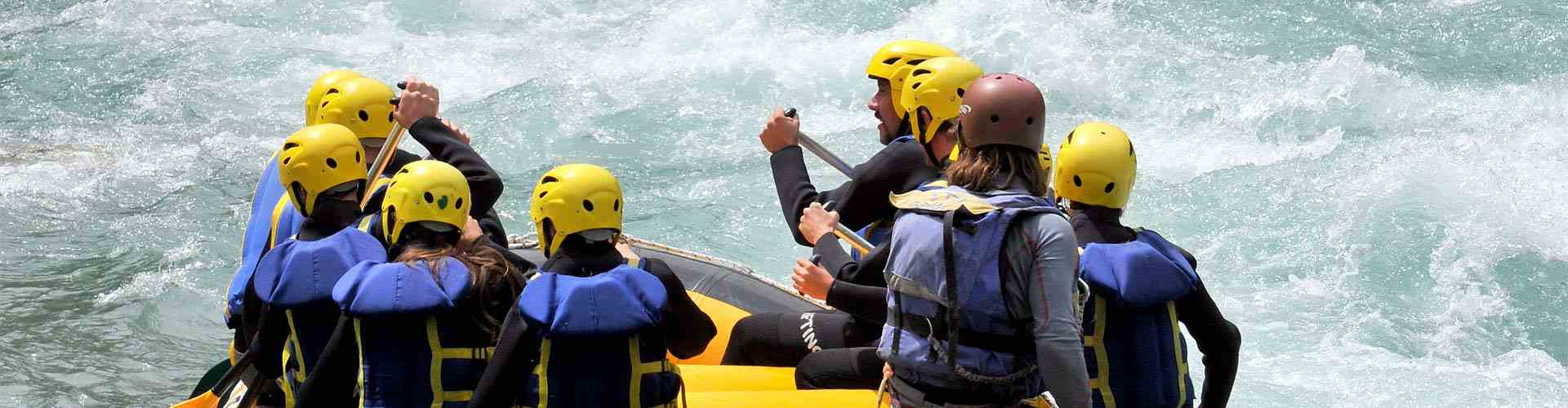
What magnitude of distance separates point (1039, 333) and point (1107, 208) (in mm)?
685

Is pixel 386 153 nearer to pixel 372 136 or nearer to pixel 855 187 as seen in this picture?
pixel 372 136

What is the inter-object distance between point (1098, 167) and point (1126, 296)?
0.96 ft

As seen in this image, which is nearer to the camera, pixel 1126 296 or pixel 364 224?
pixel 1126 296

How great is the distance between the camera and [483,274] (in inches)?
138

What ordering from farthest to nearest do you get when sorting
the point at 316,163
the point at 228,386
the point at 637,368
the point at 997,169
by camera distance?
the point at 228,386 → the point at 316,163 → the point at 637,368 → the point at 997,169

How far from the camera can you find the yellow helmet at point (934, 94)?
3752 millimetres

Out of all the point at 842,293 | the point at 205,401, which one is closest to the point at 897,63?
the point at 842,293

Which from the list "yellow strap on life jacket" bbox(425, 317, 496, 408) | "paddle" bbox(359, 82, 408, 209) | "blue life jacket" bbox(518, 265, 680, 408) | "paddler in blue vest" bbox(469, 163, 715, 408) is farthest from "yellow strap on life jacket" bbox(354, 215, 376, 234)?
"blue life jacket" bbox(518, 265, 680, 408)

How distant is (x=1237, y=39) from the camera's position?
11023 millimetres

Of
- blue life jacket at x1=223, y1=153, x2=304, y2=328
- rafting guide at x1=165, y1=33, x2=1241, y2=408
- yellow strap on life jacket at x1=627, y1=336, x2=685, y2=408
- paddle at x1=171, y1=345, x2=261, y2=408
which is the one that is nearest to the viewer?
rafting guide at x1=165, y1=33, x2=1241, y2=408

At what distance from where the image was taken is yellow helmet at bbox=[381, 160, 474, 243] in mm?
3605

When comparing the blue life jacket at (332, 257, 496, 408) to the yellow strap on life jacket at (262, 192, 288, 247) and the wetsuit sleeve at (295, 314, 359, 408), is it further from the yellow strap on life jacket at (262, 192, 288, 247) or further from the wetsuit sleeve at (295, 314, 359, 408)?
the yellow strap on life jacket at (262, 192, 288, 247)

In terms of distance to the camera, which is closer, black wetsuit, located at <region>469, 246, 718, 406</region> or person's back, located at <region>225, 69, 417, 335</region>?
black wetsuit, located at <region>469, 246, 718, 406</region>

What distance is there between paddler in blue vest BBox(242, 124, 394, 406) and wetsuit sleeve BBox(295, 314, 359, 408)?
0.12 meters
